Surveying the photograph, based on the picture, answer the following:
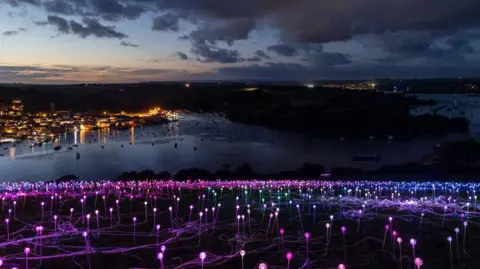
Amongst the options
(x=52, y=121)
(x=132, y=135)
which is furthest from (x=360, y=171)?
(x=52, y=121)

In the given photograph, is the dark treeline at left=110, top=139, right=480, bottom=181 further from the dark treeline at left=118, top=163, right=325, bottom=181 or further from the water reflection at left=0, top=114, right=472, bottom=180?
the water reflection at left=0, top=114, right=472, bottom=180

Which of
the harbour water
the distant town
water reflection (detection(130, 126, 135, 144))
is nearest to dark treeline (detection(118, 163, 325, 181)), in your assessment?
the harbour water

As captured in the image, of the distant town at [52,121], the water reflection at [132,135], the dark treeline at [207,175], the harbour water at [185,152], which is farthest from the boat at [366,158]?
the distant town at [52,121]

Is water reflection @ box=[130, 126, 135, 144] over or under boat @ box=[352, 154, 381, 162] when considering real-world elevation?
over

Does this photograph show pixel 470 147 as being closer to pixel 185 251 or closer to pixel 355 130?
pixel 185 251

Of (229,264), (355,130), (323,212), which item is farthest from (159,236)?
(355,130)

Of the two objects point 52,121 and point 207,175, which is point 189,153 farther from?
point 52,121
